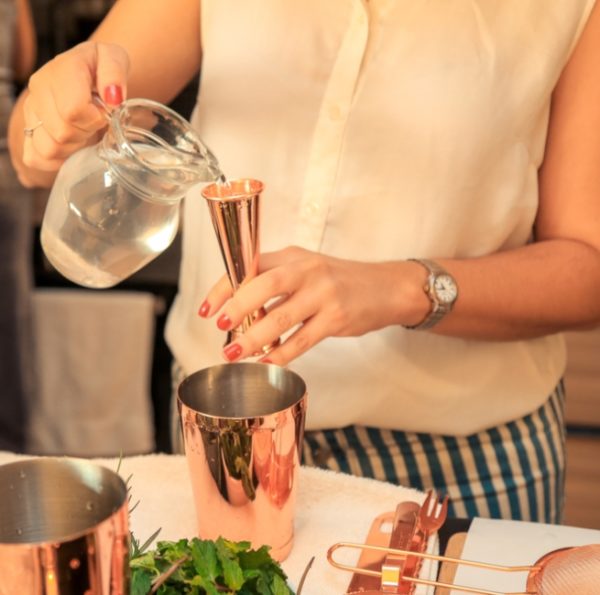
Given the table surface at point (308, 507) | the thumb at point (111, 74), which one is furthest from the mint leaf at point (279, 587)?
the thumb at point (111, 74)

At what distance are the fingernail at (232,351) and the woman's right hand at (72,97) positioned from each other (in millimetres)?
254

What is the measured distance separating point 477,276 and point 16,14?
1660 mm

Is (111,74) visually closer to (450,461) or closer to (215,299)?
(215,299)

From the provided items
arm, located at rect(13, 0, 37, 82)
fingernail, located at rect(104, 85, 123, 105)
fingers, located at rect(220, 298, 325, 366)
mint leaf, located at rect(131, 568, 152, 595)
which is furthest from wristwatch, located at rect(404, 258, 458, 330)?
arm, located at rect(13, 0, 37, 82)

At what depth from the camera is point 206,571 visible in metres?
0.76

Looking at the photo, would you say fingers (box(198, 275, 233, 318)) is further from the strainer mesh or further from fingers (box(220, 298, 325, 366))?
the strainer mesh

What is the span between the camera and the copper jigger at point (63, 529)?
1.97 ft

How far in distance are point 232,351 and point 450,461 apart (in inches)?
17.7

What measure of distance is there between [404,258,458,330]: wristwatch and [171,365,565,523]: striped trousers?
0.71 feet

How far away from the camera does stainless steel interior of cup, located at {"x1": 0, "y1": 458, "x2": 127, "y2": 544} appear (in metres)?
0.68

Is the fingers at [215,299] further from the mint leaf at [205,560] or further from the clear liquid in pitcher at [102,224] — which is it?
the mint leaf at [205,560]

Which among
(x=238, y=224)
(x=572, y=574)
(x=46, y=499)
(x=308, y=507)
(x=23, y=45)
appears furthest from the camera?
(x=23, y=45)

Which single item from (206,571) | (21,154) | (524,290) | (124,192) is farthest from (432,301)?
(21,154)

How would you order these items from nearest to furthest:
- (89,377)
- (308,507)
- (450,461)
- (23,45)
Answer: (308,507) → (450,461) → (23,45) → (89,377)
